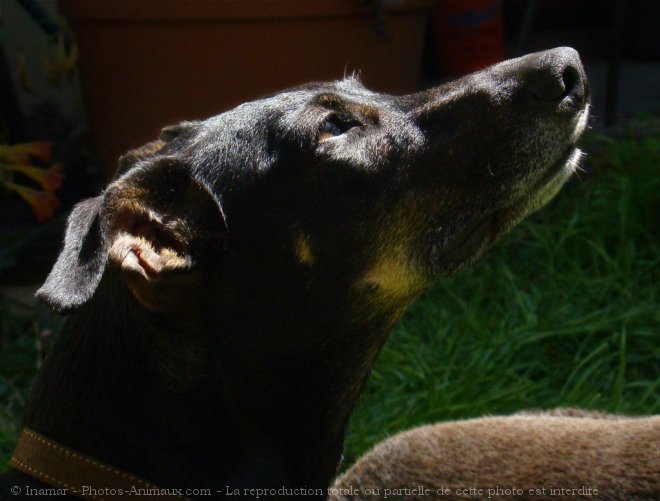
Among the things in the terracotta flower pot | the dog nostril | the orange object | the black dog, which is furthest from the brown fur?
the orange object

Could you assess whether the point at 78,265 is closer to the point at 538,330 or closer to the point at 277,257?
the point at 277,257

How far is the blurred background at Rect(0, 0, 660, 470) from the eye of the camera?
148 inches

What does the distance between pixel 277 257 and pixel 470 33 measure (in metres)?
4.21

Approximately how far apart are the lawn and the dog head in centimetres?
131

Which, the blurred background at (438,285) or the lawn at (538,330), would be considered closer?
the lawn at (538,330)

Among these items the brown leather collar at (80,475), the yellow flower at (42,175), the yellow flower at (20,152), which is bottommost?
the yellow flower at (42,175)

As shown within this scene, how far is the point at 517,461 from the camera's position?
9.36 ft

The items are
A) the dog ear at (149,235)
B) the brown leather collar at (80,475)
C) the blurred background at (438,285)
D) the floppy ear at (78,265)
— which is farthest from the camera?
the blurred background at (438,285)

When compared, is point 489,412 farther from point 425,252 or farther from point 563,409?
point 425,252

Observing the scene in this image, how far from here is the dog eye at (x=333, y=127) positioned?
2.32 metres

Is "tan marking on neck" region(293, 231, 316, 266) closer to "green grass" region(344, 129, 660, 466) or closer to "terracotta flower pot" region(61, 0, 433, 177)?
"green grass" region(344, 129, 660, 466)

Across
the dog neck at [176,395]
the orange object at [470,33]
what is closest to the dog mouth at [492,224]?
the dog neck at [176,395]

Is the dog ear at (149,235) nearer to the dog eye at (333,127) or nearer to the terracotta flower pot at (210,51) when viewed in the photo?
the dog eye at (333,127)

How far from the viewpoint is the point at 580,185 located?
4.98 meters
